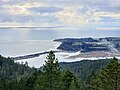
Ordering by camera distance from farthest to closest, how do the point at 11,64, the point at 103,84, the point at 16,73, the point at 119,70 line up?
the point at 11,64, the point at 16,73, the point at 103,84, the point at 119,70

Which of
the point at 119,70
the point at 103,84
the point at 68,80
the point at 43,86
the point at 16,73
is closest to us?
the point at 119,70

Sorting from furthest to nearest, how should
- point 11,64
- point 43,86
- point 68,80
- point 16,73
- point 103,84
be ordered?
1. point 11,64
2. point 16,73
3. point 68,80
4. point 43,86
5. point 103,84

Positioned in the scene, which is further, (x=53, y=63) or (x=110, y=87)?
(x=53, y=63)

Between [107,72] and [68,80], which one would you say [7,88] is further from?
[107,72]

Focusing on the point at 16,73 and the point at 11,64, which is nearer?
the point at 16,73

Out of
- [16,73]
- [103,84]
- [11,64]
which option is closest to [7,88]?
[103,84]

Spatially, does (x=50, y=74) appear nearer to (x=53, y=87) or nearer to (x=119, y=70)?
(x=53, y=87)

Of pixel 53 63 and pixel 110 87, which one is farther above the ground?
pixel 53 63

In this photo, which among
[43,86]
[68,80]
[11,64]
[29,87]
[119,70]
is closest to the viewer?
[119,70]

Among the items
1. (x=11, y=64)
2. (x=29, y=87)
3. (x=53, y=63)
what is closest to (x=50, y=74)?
(x=53, y=63)
